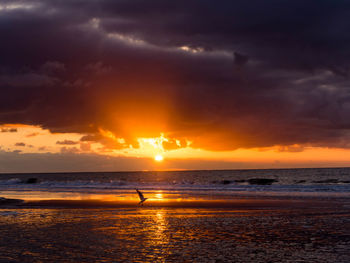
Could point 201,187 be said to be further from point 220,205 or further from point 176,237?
point 176,237

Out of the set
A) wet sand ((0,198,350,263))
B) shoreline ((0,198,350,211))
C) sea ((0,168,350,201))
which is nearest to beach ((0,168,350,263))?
wet sand ((0,198,350,263))

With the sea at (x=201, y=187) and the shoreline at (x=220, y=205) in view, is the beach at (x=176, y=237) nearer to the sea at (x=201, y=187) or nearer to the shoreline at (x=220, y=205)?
the shoreline at (x=220, y=205)

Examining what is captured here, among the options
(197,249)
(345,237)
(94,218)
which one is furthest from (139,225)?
(345,237)

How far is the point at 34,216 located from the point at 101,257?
11680mm

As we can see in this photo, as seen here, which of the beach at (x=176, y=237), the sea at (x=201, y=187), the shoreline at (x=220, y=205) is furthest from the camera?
the sea at (x=201, y=187)

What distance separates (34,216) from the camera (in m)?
22.0

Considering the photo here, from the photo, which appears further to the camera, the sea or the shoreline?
the sea

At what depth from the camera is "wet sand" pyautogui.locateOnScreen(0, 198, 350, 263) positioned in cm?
1196

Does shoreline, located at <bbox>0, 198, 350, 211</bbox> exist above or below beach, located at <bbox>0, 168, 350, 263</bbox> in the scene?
below

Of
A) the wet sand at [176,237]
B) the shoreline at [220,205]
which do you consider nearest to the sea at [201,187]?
the shoreline at [220,205]

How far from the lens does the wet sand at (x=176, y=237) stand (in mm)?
11961

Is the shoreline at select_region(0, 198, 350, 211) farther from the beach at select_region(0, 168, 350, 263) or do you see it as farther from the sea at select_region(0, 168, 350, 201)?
the sea at select_region(0, 168, 350, 201)

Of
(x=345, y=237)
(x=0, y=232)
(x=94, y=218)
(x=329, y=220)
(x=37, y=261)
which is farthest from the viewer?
(x=94, y=218)

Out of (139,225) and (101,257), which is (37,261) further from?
(139,225)
